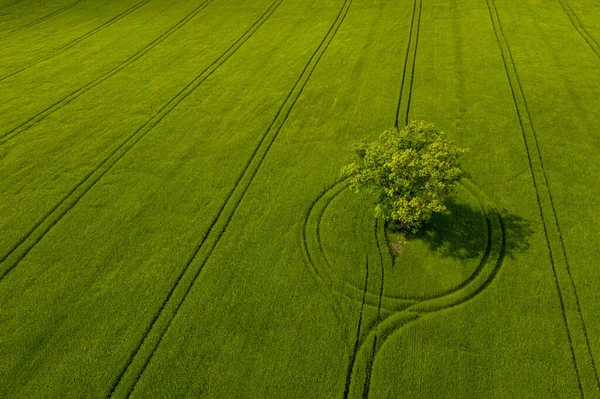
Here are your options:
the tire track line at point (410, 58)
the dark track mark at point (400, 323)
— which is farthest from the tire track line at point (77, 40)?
the dark track mark at point (400, 323)

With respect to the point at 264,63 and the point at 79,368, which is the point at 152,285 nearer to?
the point at 79,368

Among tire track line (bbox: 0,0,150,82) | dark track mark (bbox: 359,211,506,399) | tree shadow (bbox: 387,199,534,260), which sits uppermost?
tire track line (bbox: 0,0,150,82)

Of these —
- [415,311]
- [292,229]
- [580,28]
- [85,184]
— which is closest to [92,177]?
[85,184]

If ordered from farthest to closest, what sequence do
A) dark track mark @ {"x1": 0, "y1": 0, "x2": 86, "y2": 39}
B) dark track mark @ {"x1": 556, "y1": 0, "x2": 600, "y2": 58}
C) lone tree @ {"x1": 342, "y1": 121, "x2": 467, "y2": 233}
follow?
dark track mark @ {"x1": 0, "y1": 0, "x2": 86, "y2": 39}
dark track mark @ {"x1": 556, "y1": 0, "x2": 600, "y2": 58}
lone tree @ {"x1": 342, "y1": 121, "x2": 467, "y2": 233}

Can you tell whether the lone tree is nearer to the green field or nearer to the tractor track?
the green field

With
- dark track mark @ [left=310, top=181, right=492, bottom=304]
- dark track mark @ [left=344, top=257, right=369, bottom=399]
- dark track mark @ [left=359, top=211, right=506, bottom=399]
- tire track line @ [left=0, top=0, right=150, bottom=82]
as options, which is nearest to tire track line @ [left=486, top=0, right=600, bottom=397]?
dark track mark @ [left=359, top=211, right=506, bottom=399]

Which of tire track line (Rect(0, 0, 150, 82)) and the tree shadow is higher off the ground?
tire track line (Rect(0, 0, 150, 82))

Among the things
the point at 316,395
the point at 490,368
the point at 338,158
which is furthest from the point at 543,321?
the point at 338,158
